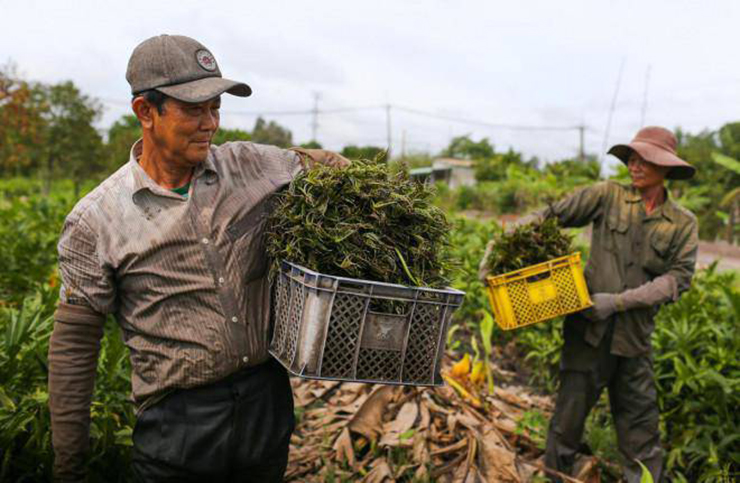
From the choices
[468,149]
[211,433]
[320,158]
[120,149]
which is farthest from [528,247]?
[468,149]

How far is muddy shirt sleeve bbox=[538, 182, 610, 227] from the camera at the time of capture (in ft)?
14.3

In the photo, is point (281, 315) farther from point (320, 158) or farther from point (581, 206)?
point (581, 206)

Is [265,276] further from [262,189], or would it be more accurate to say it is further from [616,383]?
[616,383]

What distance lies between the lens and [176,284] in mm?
2342

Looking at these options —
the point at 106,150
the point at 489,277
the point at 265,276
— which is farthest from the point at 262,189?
the point at 106,150

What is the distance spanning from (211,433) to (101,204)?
0.95 meters

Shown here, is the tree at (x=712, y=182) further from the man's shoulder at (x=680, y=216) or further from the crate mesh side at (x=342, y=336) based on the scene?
the crate mesh side at (x=342, y=336)

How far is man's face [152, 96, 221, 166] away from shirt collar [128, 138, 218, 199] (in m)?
0.07

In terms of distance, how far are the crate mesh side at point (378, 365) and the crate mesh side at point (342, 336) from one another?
0.05 meters

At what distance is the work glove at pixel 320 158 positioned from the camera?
257 cm

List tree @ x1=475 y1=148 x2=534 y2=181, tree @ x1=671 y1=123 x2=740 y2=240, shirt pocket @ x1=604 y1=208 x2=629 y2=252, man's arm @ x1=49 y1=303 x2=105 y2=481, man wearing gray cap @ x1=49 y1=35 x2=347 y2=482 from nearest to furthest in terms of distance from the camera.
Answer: man wearing gray cap @ x1=49 y1=35 x2=347 y2=482 < man's arm @ x1=49 y1=303 x2=105 y2=481 < shirt pocket @ x1=604 y1=208 x2=629 y2=252 < tree @ x1=671 y1=123 x2=740 y2=240 < tree @ x1=475 y1=148 x2=534 y2=181

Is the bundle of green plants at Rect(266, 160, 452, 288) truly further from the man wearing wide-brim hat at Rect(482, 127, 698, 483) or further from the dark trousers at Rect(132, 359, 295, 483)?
the man wearing wide-brim hat at Rect(482, 127, 698, 483)

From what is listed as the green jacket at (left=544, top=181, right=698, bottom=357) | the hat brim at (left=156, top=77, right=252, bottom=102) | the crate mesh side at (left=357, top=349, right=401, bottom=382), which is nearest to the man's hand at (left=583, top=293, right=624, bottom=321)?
the green jacket at (left=544, top=181, right=698, bottom=357)

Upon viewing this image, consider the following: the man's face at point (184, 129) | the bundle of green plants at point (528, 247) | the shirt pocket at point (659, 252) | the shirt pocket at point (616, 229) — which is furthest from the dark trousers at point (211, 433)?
the shirt pocket at point (659, 252)
